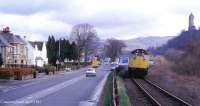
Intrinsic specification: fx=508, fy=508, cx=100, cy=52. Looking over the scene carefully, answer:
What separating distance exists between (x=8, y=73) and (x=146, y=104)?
40657mm

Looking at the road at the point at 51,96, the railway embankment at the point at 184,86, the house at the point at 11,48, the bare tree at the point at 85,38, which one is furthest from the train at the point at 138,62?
the bare tree at the point at 85,38

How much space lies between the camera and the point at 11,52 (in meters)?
98.6

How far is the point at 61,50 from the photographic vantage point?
474 feet

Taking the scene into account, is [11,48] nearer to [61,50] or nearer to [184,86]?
[61,50]

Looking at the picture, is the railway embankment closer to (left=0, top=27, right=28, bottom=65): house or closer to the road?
the road

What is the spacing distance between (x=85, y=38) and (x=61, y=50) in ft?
91.0

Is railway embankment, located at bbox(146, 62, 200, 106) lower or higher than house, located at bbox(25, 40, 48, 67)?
lower

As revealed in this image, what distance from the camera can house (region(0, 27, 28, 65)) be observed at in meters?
93.9

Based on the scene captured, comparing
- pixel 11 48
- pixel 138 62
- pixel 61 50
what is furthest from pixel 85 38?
pixel 138 62

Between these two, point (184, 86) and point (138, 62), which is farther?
point (138, 62)

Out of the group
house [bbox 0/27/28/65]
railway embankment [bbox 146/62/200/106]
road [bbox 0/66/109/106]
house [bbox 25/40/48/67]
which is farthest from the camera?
house [bbox 25/40/48/67]

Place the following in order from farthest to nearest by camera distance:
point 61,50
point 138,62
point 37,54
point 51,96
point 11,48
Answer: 1. point 61,50
2. point 37,54
3. point 11,48
4. point 138,62
5. point 51,96

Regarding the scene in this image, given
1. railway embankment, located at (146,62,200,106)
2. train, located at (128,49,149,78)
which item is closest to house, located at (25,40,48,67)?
train, located at (128,49,149,78)

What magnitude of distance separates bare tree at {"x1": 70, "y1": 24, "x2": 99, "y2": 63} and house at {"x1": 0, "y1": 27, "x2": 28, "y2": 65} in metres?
60.1
